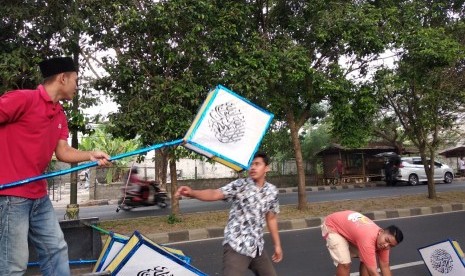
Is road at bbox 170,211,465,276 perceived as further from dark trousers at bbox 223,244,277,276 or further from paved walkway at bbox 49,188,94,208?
paved walkway at bbox 49,188,94,208

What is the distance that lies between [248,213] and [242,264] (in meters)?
0.38

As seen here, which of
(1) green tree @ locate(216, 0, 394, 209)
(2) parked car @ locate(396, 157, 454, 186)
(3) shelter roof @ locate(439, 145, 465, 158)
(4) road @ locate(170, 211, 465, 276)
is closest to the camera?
(4) road @ locate(170, 211, 465, 276)

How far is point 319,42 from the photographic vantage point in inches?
403

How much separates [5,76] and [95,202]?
42.5 ft

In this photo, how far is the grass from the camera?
9469mm

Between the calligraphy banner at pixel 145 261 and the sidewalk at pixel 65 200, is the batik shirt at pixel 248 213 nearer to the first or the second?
the calligraphy banner at pixel 145 261

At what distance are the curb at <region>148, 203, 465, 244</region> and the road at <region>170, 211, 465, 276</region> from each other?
0.38 metres

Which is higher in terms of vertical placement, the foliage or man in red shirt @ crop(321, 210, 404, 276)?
the foliage

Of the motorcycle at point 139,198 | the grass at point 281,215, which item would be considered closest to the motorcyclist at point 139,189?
the motorcycle at point 139,198

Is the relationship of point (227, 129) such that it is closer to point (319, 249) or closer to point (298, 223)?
point (319, 249)

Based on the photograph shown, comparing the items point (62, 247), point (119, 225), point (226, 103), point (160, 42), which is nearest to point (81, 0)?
point (160, 42)

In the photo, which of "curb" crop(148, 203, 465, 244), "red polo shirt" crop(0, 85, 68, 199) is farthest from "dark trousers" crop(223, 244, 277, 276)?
"curb" crop(148, 203, 465, 244)

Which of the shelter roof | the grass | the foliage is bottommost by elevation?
the grass

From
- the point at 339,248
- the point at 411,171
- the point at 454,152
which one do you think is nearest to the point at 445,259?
the point at 339,248
